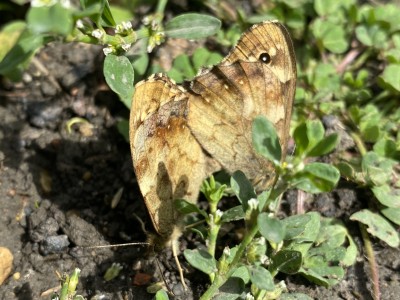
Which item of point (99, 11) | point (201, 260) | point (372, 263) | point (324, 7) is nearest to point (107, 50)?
point (99, 11)

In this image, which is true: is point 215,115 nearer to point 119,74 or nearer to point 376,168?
point 119,74

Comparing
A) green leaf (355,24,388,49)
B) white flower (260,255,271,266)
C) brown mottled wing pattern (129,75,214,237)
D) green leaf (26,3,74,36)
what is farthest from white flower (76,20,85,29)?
green leaf (355,24,388,49)

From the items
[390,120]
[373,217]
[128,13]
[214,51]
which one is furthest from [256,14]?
[373,217]

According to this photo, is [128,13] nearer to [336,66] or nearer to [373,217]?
[336,66]

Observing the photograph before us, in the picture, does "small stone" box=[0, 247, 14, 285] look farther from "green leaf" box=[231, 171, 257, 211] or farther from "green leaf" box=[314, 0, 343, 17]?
"green leaf" box=[314, 0, 343, 17]

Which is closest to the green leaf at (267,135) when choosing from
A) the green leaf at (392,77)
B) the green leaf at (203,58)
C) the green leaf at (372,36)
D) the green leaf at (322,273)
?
the green leaf at (322,273)

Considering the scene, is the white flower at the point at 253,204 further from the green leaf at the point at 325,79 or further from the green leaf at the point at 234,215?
the green leaf at the point at 325,79
